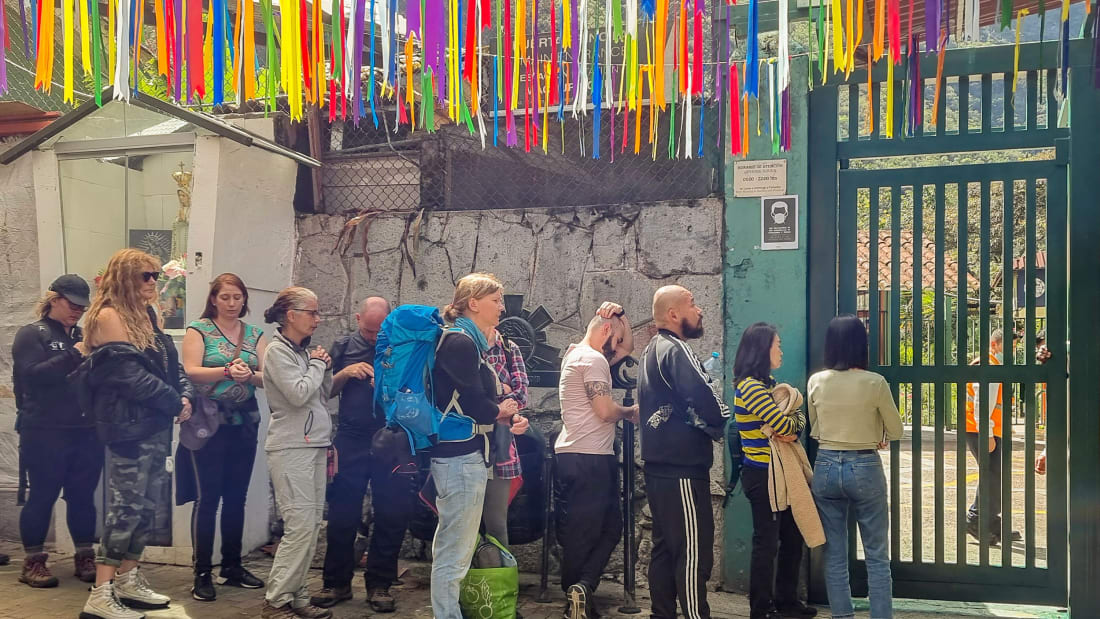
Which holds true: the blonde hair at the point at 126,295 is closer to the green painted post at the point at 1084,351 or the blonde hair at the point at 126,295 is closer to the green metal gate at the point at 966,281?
the green metal gate at the point at 966,281

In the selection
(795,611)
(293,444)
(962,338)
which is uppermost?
(962,338)

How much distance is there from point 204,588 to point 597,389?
8.66 ft

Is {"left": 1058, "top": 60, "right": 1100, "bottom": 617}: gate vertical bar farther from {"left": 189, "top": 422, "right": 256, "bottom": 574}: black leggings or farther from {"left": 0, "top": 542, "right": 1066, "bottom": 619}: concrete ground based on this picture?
{"left": 189, "top": 422, "right": 256, "bottom": 574}: black leggings

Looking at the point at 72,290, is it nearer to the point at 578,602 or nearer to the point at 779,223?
the point at 578,602

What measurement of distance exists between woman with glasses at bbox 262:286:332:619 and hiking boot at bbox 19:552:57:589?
1.60 m

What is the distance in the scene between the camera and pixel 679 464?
188 inches

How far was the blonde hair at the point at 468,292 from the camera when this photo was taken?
4.76 metres

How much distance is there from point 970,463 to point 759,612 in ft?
31.0

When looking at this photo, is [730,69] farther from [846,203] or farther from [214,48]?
[214,48]

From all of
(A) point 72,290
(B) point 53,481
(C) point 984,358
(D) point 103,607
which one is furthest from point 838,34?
(B) point 53,481

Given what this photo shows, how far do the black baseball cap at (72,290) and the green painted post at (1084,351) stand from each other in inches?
227

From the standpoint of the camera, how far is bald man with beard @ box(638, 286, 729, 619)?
187 inches

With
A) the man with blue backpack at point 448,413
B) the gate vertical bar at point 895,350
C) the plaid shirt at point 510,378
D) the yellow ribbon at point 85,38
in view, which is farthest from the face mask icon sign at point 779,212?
the yellow ribbon at point 85,38

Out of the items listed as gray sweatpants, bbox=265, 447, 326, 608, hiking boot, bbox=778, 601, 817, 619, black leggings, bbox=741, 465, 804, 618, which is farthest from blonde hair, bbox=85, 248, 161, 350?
hiking boot, bbox=778, 601, 817, 619
